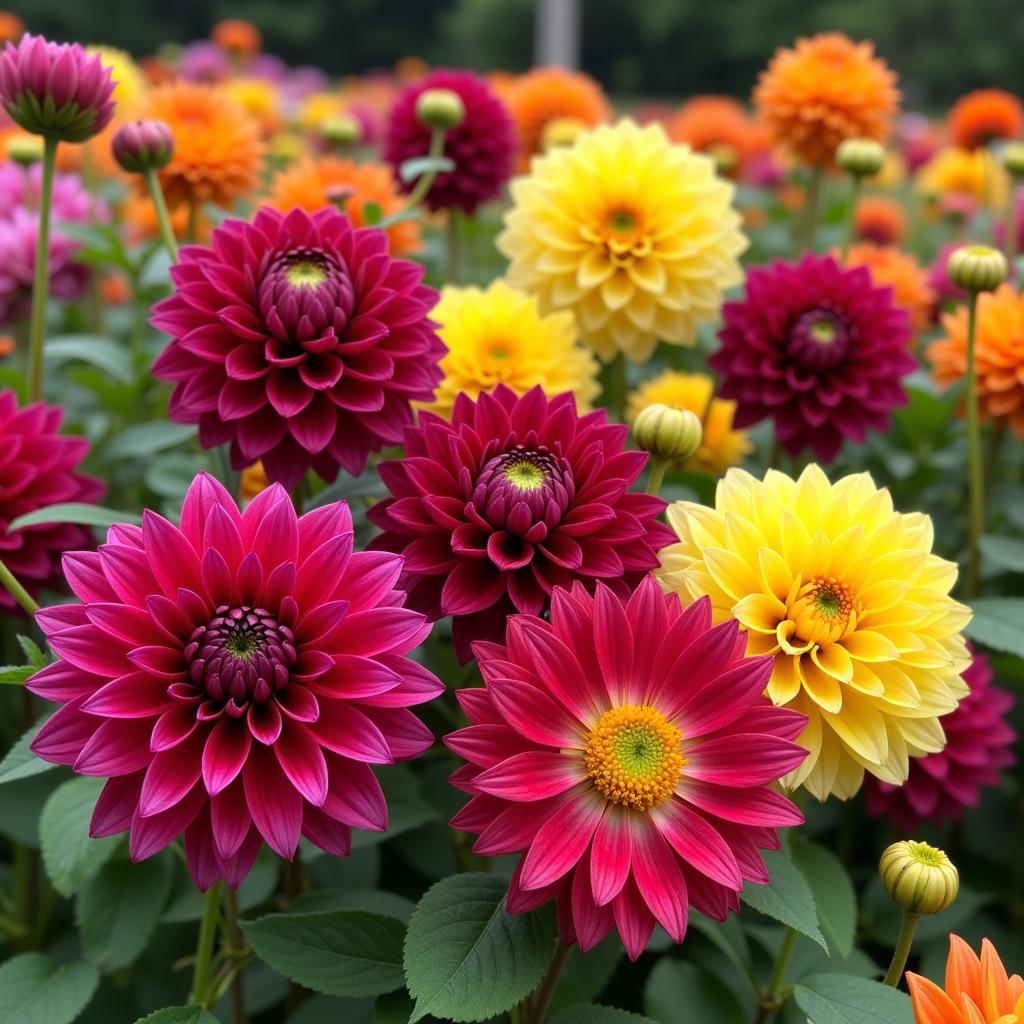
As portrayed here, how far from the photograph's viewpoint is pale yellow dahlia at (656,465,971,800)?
0.98 meters

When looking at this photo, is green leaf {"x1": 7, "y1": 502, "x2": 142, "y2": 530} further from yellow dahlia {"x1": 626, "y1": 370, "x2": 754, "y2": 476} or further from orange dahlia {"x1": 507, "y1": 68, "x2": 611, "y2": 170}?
orange dahlia {"x1": 507, "y1": 68, "x2": 611, "y2": 170}

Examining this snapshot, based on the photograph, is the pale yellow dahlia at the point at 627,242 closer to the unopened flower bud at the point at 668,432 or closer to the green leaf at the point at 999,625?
the unopened flower bud at the point at 668,432

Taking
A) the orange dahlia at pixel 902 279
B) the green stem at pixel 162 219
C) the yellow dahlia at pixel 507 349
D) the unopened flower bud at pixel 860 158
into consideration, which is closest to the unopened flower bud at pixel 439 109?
the yellow dahlia at pixel 507 349

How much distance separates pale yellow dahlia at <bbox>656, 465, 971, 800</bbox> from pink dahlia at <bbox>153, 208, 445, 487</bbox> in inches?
12.7

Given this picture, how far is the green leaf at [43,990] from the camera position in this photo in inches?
44.5

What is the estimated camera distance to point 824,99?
2.22 meters

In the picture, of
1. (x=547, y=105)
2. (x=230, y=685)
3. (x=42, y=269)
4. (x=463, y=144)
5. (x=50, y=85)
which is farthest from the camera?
(x=547, y=105)

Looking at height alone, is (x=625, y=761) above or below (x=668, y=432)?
below

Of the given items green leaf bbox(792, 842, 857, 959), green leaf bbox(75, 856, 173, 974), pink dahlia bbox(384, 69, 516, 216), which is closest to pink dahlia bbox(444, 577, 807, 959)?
green leaf bbox(792, 842, 857, 959)

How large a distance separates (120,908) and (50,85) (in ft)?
Answer: 3.13

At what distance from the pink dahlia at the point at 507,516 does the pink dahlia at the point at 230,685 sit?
0.11 metres

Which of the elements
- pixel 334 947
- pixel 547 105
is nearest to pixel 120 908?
pixel 334 947

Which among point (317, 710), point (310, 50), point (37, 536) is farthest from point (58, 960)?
point (310, 50)

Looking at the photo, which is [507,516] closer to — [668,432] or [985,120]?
[668,432]
